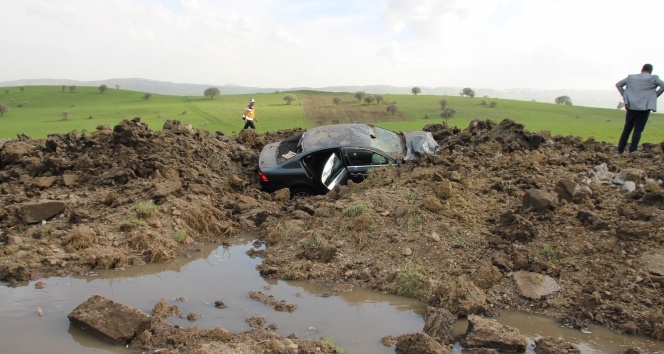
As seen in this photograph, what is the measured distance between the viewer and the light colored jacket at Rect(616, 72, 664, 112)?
10.4 meters

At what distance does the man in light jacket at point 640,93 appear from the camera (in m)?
10.4

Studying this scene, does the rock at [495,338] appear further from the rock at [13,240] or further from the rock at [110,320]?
the rock at [13,240]

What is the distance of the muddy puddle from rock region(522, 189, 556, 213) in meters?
2.25

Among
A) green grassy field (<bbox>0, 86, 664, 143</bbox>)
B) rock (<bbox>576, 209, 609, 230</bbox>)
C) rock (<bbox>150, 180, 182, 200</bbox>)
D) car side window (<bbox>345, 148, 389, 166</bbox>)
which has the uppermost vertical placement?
car side window (<bbox>345, 148, 389, 166</bbox>)

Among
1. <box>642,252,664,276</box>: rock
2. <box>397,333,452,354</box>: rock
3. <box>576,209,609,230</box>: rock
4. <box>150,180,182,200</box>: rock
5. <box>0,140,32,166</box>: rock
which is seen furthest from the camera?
<box>0,140,32,166</box>: rock

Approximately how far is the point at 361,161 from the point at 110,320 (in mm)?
5867

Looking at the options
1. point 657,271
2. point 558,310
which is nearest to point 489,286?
point 558,310

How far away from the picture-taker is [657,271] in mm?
6262

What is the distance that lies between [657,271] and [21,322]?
742 centimetres

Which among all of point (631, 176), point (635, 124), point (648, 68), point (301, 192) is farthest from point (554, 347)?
point (648, 68)

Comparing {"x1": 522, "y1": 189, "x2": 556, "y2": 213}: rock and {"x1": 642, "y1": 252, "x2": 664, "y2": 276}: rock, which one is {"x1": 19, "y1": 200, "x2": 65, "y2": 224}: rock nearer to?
{"x1": 522, "y1": 189, "x2": 556, "y2": 213}: rock

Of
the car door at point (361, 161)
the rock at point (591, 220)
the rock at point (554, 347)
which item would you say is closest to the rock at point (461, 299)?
the rock at point (554, 347)

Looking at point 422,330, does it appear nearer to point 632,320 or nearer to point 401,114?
point 632,320


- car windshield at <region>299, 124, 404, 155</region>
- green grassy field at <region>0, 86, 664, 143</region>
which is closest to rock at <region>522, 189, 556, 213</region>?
car windshield at <region>299, 124, 404, 155</region>
